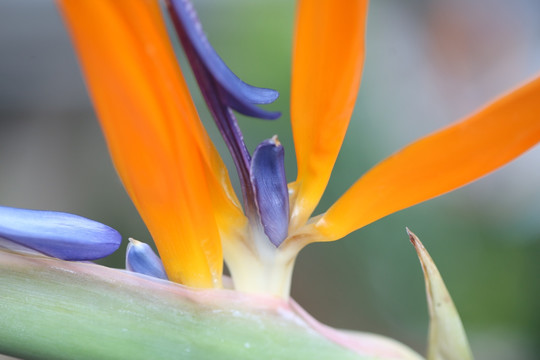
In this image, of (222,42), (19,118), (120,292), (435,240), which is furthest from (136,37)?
(19,118)

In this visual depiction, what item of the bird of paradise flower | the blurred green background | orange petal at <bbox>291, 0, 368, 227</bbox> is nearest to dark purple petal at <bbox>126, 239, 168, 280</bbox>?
the bird of paradise flower

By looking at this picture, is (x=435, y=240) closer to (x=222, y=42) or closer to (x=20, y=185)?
(x=222, y=42)

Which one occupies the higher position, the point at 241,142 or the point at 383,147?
the point at 241,142

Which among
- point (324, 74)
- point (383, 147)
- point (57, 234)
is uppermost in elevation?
point (324, 74)

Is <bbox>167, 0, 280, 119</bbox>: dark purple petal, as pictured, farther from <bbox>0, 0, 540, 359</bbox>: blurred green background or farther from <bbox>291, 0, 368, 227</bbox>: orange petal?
<bbox>0, 0, 540, 359</bbox>: blurred green background

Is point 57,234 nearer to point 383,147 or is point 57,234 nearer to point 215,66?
point 215,66

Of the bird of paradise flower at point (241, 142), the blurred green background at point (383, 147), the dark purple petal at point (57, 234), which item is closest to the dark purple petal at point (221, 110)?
the bird of paradise flower at point (241, 142)

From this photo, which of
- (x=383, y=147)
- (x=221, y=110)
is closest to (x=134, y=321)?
(x=221, y=110)
